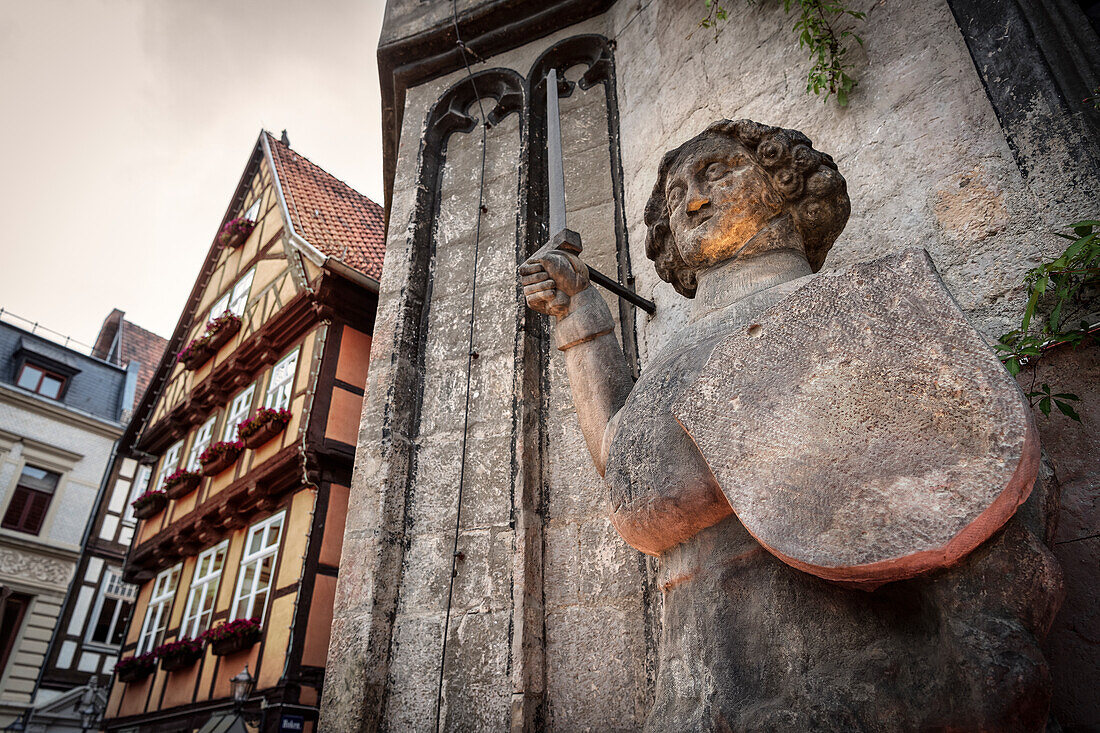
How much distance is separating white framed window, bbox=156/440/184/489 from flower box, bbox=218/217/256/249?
3283 mm

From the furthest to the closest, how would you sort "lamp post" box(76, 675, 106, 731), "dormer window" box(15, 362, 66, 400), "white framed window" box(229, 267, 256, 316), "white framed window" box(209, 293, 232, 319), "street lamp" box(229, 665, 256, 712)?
"dormer window" box(15, 362, 66, 400)
"lamp post" box(76, 675, 106, 731)
"white framed window" box(209, 293, 232, 319)
"white framed window" box(229, 267, 256, 316)
"street lamp" box(229, 665, 256, 712)

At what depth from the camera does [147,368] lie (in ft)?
79.4

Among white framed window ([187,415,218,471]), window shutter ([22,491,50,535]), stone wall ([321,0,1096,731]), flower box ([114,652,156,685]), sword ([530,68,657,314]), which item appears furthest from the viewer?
window shutter ([22,491,50,535])

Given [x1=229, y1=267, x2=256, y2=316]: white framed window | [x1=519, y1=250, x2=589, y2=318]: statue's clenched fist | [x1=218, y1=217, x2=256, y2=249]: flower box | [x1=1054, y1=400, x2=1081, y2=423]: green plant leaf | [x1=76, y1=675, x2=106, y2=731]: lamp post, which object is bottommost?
[x1=1054, y1=400, x2=1081, y2=423]: green plant leaf

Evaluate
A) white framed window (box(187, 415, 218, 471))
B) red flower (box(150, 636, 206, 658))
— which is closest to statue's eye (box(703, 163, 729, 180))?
red flower (box(150, 636, 206, 658))

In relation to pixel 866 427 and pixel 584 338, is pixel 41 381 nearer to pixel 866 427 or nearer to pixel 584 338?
pixel 584 338

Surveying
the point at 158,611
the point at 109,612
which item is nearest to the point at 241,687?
the point at 158,611

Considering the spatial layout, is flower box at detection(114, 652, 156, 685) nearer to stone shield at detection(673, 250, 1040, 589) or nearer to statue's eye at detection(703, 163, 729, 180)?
statue's eye at detection(703, 163, 729, 180)

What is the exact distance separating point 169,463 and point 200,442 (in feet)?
4.84

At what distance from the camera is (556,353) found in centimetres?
328

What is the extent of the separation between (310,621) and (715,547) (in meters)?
6.64

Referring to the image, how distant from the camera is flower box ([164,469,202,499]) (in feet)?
33.2

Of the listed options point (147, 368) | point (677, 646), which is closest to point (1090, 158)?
point (677, 646)

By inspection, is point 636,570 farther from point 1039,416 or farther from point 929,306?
point 929,306
